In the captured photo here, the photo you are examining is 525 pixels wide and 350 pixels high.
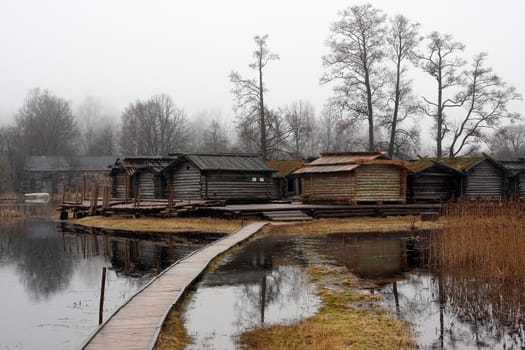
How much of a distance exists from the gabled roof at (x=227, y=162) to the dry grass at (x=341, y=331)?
1007 inches

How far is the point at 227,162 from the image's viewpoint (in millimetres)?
38969

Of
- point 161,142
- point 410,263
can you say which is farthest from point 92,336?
point 161,142

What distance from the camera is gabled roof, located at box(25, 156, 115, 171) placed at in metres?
87.5

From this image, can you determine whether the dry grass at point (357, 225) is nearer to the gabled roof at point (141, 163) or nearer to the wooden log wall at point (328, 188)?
the wooden log wall at point (328, 188)

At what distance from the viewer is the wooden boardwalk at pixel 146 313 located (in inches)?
341

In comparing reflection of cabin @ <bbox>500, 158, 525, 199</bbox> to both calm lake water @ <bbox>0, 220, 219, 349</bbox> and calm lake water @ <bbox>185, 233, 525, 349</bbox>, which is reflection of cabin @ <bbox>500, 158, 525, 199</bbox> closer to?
calm lake water @ <bbox>0, 220, 219, 349</bbox>

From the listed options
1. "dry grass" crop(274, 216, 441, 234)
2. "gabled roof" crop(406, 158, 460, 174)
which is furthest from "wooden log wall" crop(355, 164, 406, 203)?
"dry grass" crop(274, 216, 441, 234)

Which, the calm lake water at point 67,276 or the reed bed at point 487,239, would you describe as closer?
the calm lake water at point 67,276

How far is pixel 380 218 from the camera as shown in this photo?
109ft

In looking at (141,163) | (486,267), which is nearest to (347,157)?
(141,163)

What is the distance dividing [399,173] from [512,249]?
23347mm

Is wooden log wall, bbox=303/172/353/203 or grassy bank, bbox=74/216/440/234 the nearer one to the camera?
grassy bank, bbox=74/216/440/234

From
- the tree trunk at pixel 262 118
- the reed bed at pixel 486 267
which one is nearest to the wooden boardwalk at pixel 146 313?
the reed bed at pixel 486 267

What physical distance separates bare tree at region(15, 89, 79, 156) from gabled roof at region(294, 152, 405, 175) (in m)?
72.4
